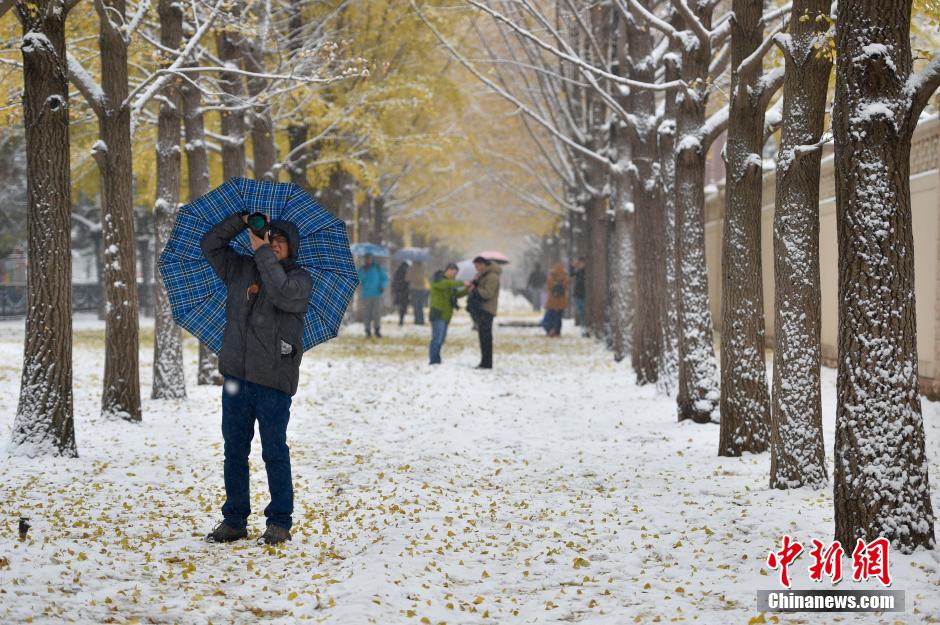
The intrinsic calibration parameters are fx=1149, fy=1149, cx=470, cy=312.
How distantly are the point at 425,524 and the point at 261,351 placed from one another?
170 centimetres

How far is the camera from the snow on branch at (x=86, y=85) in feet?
33.0

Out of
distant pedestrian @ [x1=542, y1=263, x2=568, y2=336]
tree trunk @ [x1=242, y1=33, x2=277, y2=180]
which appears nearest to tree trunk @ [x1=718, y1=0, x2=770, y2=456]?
tree trunk @ [x1=242, y1=33, x2=277, y2=180]

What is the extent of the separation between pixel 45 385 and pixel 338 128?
14.1 metres

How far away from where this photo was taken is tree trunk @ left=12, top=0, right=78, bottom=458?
8.52 meters

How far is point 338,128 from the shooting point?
22.3 meters

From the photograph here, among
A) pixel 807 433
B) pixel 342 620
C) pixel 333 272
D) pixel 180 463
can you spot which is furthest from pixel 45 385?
pixel 807 433

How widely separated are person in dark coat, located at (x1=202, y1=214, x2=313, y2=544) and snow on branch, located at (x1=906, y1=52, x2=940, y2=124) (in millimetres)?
3187

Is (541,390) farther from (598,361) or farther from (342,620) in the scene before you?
(342,620)

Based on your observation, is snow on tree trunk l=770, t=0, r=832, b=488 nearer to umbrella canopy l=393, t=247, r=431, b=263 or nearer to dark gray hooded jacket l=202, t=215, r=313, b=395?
dark gray hooded jacket l=202, t=215, r=313, b=395

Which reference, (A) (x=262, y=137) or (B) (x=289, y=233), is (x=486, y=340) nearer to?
(A) (x=262, y=137)

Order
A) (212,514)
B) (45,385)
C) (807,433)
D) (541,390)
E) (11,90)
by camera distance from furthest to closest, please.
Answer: (541,390)
(11,90)
(45,385)
(807,433)
(212,514)

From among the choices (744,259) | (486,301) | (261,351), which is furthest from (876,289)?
(486,301)

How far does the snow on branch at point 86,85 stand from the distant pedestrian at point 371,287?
15.0 metres

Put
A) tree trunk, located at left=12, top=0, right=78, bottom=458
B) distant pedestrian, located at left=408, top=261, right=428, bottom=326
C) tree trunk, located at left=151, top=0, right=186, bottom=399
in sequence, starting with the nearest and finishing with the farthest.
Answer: tree trunk, located at left=12, top=0, right=78, bottom=458 < tree trunk, located at left=151, top=0, right=186, bottom=399 < distant pedestrian, located at left=408, top=261, right=428, bottom=326
